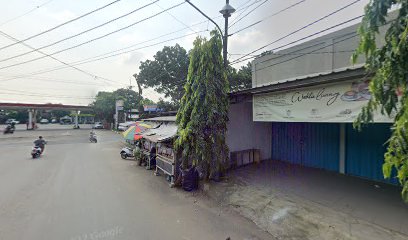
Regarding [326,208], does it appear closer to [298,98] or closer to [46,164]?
[298,98]

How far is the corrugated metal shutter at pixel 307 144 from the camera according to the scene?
7.96 meters

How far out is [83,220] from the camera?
15.7ft

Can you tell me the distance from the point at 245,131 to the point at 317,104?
4.10 m

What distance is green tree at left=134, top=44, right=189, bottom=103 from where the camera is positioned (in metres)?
24.3

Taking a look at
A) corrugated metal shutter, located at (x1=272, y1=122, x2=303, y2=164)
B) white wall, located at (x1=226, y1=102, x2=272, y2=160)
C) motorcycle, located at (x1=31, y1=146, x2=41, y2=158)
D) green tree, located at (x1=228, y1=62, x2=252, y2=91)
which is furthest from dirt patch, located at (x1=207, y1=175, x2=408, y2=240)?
green tree, located at (x1=228, y1=62, x2=252, y2=91)

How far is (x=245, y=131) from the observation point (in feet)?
30.0

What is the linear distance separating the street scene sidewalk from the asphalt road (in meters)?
0.55

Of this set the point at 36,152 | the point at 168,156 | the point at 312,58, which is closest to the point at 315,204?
the point at 168,156

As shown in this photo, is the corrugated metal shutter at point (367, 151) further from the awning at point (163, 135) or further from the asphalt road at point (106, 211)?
the awning at point (163, 135)

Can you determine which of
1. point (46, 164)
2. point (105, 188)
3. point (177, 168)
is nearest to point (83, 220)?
point (105, 188)

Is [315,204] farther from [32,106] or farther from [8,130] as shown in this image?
[32,106]

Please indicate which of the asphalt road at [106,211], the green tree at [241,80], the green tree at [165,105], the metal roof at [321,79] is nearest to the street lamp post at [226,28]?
the metal roof at [321,79]

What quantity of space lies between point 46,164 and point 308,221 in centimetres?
1195

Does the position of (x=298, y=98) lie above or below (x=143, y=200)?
above
